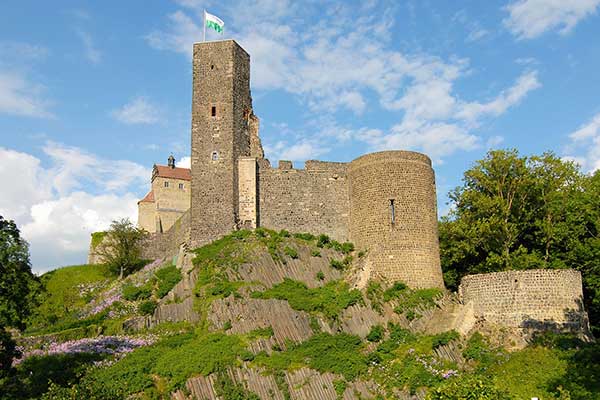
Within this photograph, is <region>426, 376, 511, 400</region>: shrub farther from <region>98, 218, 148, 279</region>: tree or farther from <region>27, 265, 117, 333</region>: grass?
<region>98, 218, 148, 279</region>: tree

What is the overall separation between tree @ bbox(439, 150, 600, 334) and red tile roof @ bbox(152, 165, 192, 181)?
31.9 meters

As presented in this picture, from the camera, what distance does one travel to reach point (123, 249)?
4534cm

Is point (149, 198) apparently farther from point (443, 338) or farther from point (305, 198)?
point (443, 338)

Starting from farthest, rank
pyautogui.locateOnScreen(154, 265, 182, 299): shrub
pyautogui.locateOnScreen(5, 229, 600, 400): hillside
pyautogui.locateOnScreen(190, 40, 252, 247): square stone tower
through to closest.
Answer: pyautogui.locateOnScreen(190, 40, 252, 247): square stone tower < pyautogui.locateOnScreen(154, 265, 182, 299): shrub < pyautogui.locateOnScreen(5, 229, 600, 400): hillside

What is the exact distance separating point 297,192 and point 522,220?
1406 centimetres

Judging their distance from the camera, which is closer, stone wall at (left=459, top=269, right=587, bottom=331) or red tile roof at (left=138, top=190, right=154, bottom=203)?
stone wall at (left=459, top=269, right=587, bottom=331)

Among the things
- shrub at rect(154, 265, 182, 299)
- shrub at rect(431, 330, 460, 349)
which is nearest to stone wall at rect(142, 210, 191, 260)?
shrub at rect(154, 265, 182, 299)

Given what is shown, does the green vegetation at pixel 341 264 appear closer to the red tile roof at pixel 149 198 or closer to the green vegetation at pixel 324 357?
the green vegetation at pixel 324 357

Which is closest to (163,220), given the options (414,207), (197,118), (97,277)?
(97,277)

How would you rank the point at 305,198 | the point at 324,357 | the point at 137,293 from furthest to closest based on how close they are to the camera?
the point at 305,198
the point at 137,293
the point at 324,357

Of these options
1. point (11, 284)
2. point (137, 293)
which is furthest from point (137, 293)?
point (11, 284)

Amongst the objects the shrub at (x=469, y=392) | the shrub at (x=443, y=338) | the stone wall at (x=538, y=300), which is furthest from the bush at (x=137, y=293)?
the shrub at (x=469, y=392)

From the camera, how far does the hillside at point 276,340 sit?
2492 centimetres

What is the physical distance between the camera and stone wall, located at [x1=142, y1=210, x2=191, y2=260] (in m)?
41.3
